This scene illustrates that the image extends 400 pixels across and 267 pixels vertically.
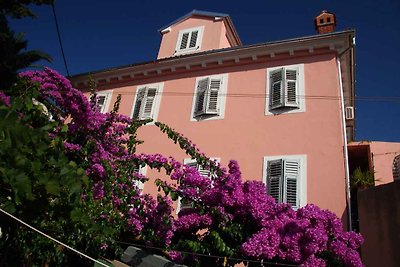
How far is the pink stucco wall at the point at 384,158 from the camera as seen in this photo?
44.0 ft

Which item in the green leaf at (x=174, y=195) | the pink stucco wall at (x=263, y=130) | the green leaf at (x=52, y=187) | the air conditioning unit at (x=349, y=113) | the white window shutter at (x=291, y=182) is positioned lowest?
the green leaf at (x=52, y=187)

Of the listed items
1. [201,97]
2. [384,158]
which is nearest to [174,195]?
[201,97]

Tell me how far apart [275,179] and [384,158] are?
740 centimetres

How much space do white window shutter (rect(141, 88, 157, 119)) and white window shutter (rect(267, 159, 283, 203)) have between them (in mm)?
4722

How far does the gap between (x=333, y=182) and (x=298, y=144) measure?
1330 millimetres

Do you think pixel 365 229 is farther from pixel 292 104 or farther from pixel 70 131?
pixel 70 131

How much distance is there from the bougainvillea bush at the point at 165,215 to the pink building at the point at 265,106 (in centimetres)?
229

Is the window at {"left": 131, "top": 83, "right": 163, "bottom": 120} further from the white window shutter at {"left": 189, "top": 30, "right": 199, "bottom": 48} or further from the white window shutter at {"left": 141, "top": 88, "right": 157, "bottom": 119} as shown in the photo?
the white window shutter at {"left": 189, "top": 30, "right": 199, "bottom": 48}

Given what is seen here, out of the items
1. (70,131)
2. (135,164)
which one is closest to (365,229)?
(135,164)

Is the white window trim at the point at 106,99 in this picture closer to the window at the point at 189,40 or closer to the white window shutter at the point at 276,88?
the window at the point at 189,40

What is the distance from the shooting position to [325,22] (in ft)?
41.3

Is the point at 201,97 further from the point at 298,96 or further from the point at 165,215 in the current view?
the point at 165,215

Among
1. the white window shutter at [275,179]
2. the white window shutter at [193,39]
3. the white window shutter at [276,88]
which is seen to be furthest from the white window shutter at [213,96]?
the white window shutter at [193,39]

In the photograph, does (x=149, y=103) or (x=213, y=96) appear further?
(x=149, y=103)
